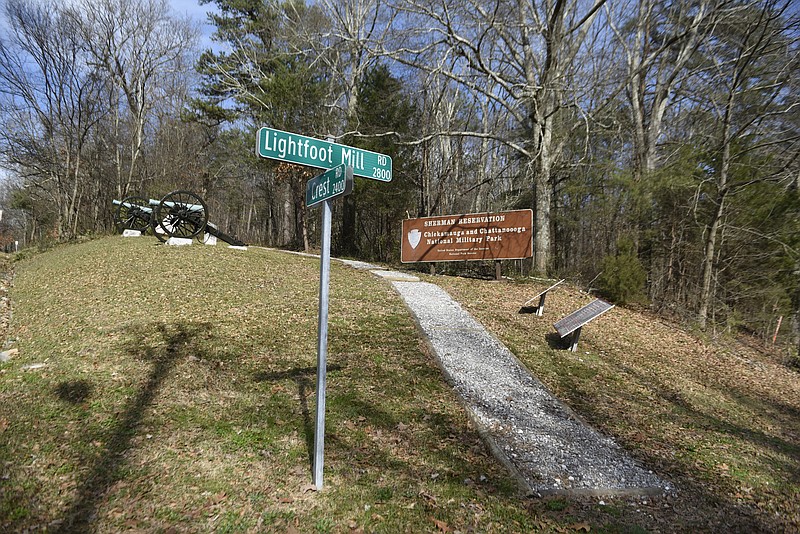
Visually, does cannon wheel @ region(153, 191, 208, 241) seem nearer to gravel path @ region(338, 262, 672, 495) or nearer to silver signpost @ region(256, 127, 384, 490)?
gravel path @ region(338, 262, 672, 495)

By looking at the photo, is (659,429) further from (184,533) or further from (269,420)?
(184,533)

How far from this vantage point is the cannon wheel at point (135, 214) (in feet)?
50.8

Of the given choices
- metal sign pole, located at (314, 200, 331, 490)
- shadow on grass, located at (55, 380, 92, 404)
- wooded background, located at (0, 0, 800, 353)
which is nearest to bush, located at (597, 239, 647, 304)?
wooded background, located at (0, 0, 800, 353)

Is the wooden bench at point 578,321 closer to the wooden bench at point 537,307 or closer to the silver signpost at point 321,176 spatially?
the wooden bench at point 537,307

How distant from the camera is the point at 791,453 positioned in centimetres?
487

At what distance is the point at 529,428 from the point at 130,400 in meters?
4.13

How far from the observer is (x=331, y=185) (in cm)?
288

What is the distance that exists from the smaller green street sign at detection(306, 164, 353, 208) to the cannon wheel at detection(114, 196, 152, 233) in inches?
579

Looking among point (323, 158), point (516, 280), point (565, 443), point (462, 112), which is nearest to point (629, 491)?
point (565, 443)

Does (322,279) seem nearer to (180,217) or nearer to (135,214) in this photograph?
(180,217)

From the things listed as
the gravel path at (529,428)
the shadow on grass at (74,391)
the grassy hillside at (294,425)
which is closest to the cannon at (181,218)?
the grassy hillside at (294,425)

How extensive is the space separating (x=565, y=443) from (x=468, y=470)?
1.22 meters

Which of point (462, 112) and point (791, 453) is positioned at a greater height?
point (462, 112)

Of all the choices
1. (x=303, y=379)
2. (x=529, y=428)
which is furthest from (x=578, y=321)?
(x=303, y=379)
